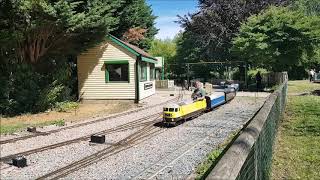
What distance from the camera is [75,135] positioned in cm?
1475

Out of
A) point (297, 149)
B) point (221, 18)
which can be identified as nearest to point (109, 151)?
point (297, 149)

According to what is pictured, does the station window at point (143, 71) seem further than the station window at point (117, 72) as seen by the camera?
Yes

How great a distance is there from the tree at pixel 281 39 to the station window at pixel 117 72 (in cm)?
1352

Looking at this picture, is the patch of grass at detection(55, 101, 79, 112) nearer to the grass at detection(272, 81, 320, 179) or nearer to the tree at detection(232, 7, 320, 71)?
the grass at detection(272, 81, 320, 179)

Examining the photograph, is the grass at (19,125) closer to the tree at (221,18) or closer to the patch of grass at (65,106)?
the patch of grass at (65,106)

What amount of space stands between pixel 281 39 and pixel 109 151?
2606 cm

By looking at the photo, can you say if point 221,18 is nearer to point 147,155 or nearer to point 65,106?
point 65,106

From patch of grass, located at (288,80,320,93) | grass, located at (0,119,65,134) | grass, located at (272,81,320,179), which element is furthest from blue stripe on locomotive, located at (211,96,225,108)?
patch of grass, located at (288,80,320,93)

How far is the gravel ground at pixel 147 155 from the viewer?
9672 millimetres

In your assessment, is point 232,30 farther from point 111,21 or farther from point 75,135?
point 75,135

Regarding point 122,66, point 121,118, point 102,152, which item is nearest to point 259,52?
point 122,66

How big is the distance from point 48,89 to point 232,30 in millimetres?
28444

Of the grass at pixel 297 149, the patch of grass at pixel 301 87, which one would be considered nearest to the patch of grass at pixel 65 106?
the grass at pixel 297 149

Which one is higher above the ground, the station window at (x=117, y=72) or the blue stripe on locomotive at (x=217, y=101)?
the station window at (x=117, y=72)
